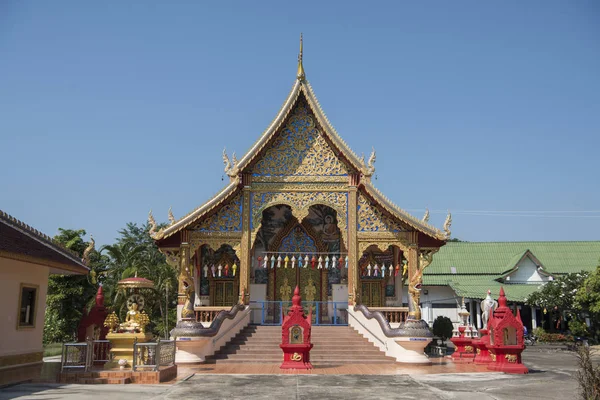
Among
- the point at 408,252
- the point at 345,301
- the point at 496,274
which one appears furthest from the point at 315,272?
the point at 496,274

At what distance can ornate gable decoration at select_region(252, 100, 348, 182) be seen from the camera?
18.2m

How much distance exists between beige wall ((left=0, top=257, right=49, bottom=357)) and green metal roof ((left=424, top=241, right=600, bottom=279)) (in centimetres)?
2442

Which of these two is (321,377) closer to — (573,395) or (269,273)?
(573,395)

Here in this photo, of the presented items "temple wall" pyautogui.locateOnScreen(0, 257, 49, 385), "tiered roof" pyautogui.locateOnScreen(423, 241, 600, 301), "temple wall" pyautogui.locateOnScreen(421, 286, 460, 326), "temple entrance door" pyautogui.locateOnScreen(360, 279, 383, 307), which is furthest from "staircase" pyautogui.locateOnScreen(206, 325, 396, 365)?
"temple wall" pyautogui.locateOnScreen(421, 286, 460, 326)

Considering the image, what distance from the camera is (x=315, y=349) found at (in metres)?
15.4

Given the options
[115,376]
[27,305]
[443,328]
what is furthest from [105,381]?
[443,328]

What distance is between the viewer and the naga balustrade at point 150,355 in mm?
10602

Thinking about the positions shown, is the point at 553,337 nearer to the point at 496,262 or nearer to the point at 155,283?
the point at 496,262

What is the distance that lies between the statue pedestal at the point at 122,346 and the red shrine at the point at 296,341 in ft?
11.1

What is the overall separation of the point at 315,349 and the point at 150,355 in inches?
223

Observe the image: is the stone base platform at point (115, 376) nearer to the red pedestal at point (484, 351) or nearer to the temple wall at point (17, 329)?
the temple wall at point (17, 329)

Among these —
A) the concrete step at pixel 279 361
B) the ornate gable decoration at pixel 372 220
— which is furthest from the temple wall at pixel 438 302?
the concrete step at pixel 279 361

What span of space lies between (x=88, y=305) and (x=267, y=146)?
13821mm

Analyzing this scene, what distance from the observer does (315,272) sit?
20344mm
